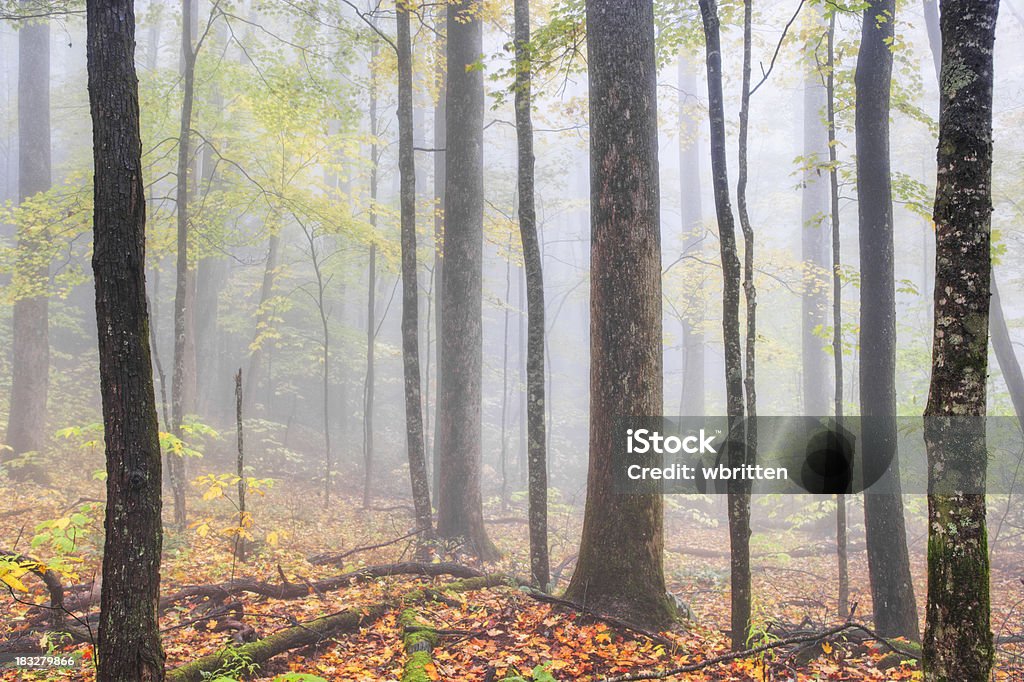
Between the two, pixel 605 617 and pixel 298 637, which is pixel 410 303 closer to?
pixel 298 637

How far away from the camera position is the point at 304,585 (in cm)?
626

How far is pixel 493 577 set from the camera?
6.82 metres

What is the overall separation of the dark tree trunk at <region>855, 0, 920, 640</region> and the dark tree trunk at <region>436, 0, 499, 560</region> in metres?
5.42

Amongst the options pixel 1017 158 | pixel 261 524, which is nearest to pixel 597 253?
pixel 261 524

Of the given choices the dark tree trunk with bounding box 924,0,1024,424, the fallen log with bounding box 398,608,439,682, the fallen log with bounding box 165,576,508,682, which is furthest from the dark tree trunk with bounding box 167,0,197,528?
the dark tree trunk with bounding box 924,0,1024,424

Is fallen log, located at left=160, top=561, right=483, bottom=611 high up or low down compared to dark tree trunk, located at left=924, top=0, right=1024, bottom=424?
down

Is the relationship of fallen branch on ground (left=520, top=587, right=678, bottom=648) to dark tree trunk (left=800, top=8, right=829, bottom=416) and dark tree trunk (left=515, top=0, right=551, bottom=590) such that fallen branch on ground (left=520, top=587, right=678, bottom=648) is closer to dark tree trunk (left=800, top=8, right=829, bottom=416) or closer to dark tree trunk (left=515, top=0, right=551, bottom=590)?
dark tree trunk (left=515, top=0, right=551, bottom=590)

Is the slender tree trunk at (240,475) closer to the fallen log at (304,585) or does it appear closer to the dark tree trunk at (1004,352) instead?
the fallen log at (304,585)

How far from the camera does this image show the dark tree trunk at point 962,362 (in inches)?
111

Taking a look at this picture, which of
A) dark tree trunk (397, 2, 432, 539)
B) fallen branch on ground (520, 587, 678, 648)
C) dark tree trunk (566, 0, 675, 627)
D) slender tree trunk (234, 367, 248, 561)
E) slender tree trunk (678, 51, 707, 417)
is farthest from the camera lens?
slender tree trunk (678, 51, 707, 417)

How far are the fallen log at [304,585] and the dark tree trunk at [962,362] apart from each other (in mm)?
4990

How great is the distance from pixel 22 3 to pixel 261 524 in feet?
31.8

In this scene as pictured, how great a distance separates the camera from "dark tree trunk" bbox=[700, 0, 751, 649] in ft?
16.8

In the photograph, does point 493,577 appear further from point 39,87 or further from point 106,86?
point 39,87
